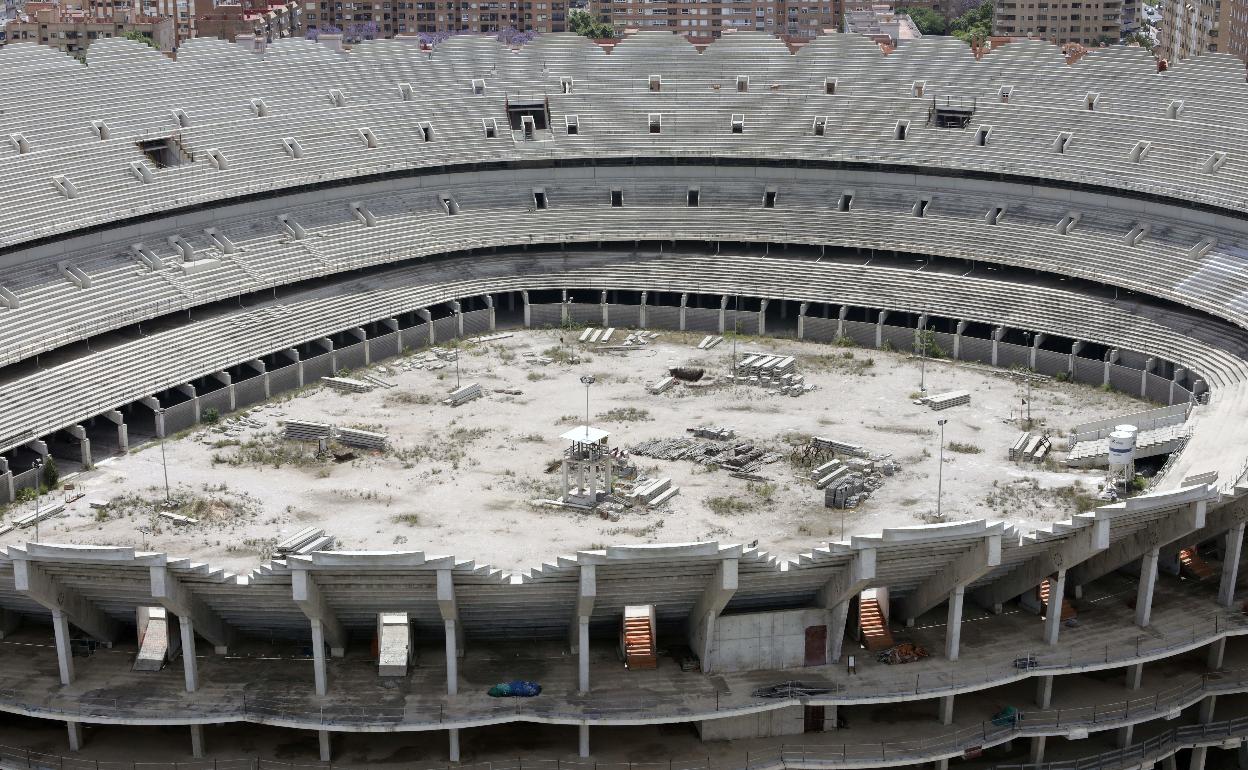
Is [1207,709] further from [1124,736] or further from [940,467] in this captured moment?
[940,467]

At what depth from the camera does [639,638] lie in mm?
49844

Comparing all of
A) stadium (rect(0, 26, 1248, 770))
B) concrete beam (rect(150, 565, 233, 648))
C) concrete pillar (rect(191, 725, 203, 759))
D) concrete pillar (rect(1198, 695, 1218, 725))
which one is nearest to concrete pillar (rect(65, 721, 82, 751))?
stadium (rect(0, 26, 1248, 770))

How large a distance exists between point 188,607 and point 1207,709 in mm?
29219

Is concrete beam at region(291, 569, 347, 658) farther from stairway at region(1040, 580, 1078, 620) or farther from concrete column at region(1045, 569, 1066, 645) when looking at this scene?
stairway at region(1040, 580, 1078, 620)

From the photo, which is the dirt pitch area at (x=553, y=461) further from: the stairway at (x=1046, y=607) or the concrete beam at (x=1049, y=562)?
the concrete beam at (x=1049, y=562)

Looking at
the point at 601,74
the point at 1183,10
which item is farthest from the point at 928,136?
the point at 1183,10

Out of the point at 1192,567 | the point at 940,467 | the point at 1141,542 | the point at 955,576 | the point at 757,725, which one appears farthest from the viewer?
the point at 940,467

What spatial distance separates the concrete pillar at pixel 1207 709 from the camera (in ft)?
173

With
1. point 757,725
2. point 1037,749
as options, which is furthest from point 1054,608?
point 757,725

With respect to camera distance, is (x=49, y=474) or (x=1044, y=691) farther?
(x=49, y=474)

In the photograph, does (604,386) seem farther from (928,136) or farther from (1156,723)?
(1156,723)

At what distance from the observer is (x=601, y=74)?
9850 centimetres

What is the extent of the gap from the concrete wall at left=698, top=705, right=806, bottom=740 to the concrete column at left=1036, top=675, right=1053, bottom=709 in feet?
22.6

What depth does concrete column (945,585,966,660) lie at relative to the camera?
1964 inches
